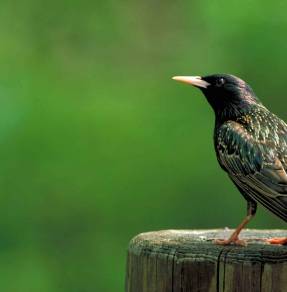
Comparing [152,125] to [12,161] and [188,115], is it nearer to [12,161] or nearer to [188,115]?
[188,115]

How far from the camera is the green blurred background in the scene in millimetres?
13836

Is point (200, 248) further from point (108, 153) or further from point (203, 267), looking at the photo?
point (108, 153)

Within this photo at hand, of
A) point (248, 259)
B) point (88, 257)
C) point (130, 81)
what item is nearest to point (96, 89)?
point (130, 81)

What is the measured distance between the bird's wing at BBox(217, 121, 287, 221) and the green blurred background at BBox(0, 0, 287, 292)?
5.92 metres

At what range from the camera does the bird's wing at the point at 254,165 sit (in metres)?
7.17

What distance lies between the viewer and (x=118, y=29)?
16141mm

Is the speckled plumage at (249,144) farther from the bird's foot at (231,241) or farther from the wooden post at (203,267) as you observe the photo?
the wooden post at (203,267)

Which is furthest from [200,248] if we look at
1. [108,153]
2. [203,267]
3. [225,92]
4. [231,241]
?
[108,153]

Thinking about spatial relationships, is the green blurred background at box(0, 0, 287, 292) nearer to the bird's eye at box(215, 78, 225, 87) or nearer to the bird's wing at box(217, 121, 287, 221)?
the bird's eye at box(215, 78, 225, 87)

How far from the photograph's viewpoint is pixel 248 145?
764 centimetres

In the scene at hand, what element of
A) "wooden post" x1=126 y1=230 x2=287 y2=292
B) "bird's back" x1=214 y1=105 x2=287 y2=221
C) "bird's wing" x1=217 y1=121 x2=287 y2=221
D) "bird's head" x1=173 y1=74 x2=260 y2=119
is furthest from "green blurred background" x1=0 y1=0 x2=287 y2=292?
"wooden post" x1=126 y1=230 x2=287 y2=292

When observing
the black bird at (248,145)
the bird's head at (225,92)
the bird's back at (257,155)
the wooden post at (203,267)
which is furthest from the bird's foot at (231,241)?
Answer: the bird's head at (225,92)

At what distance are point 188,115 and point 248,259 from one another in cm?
841

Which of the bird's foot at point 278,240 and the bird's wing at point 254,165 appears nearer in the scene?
the bird's foot at point 278,240
